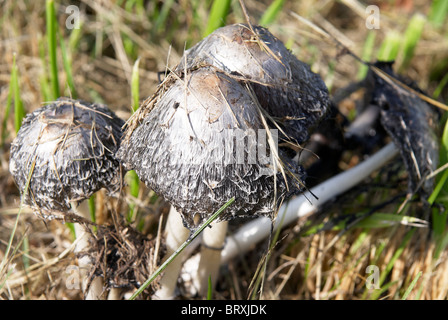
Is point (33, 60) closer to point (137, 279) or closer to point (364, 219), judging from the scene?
point (137, 279)

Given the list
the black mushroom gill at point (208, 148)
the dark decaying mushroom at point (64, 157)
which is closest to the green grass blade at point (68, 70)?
the dark decaying mushroom at point (64, 157)

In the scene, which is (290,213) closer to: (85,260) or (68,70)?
(85,260)

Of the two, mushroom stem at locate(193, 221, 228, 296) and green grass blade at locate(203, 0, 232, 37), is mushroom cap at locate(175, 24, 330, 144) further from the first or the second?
green grass blade at locate(203, 0, 232, 37)

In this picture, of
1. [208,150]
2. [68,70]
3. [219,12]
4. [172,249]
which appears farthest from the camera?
[219,12]
